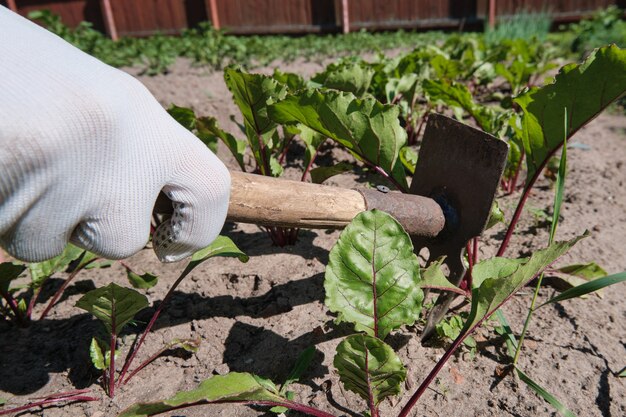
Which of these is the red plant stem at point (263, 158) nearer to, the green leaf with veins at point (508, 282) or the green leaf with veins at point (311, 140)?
the green leaf with veins at point (311, 140)

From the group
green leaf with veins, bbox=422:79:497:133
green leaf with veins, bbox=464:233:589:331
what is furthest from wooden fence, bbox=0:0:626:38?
green leaf with veins, bbox=464:233:589:331

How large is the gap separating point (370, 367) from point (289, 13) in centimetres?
1162

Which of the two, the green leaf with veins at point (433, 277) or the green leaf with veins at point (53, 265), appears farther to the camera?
the green leaf with veins at point (53, 265)

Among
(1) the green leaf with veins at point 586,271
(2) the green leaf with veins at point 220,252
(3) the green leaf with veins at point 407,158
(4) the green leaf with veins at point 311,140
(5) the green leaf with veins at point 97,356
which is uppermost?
(4) the green leaf with veins at point 311,140

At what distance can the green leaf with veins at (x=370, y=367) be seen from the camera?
1171mm

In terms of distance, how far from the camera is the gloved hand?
865 mm

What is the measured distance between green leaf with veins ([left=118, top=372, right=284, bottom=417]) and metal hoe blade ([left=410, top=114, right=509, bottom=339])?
0.68 m

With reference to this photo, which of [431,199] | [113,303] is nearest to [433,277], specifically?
[431,199]

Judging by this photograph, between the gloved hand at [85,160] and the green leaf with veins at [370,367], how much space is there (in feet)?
1.57

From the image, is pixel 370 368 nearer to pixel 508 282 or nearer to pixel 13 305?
pixel 508 282

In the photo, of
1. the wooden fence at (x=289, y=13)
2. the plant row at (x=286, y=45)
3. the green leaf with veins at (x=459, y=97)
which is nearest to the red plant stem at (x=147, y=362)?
the green leaf with veins at (x=459, y=97)

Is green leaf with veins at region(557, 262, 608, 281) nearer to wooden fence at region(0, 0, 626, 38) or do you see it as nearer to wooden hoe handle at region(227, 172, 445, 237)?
wooden hoe handle at region(227, 172, 445, 237)

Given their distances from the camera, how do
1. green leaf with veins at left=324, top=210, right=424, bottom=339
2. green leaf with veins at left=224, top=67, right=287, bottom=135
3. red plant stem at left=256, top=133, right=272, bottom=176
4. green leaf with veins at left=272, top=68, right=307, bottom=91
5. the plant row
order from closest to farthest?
green leaf with veins at left=324, top=210, right=424, bottom=339 < green leaf with veins at left=224, top=67, right=287, bottom=135 < red plant stem at left=256, top=133, right=272, bottom=176 < green leaf with veins at left=272, top=68, right=307, bottom=91 < the plant row

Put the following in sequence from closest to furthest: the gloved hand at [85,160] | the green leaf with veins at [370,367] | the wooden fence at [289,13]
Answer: the gloved hand at [85,160]
the green leaf with veins at [370,367]
the wooden fence at [289,13]
